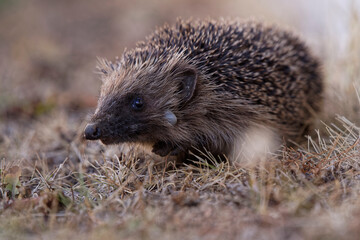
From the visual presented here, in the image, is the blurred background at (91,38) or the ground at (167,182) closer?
the ground at (167,182)

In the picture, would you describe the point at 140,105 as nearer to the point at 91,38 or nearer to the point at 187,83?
the point at 187,83

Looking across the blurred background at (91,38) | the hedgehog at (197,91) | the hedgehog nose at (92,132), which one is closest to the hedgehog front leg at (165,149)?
the hedgehog at (197,91)

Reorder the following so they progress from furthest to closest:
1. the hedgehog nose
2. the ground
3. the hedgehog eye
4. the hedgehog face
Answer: the hedgehog eye, the hedgehog face, the hedgehog nose, the ground

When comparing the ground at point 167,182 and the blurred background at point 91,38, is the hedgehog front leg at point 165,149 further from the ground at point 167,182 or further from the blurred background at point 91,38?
the blurred background at point 91,38

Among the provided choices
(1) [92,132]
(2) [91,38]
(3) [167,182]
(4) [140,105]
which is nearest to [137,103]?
(4) [140,105]

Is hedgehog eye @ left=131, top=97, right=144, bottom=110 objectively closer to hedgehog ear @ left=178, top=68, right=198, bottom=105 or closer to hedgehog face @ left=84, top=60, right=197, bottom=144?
hedgehog face @ left=84, top=60, right=197, bottom=144

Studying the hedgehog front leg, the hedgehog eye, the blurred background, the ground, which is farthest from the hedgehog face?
the blurred background
